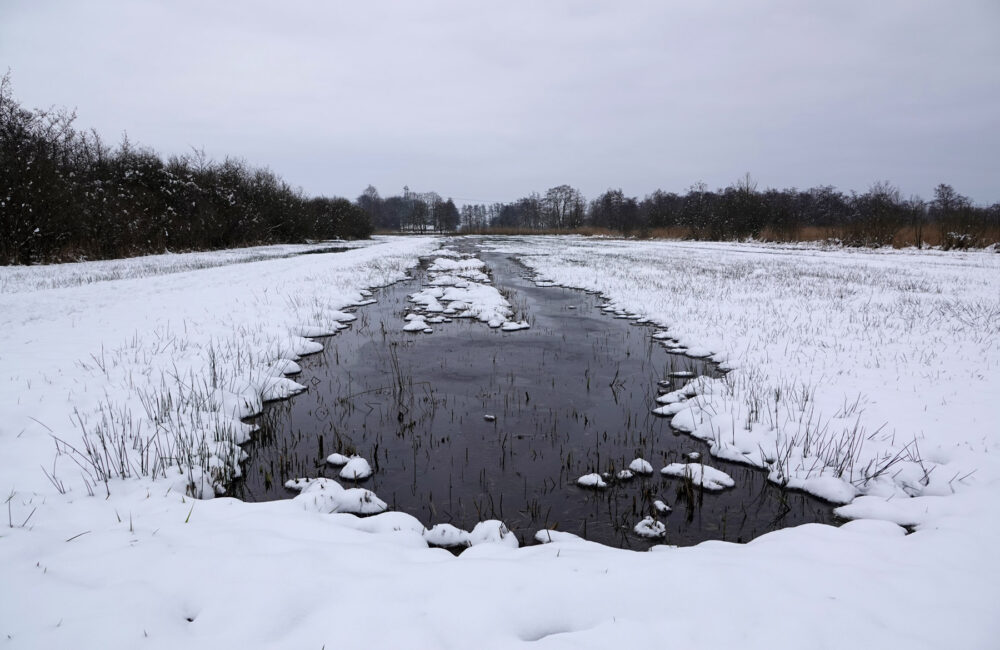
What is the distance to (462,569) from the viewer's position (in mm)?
2785

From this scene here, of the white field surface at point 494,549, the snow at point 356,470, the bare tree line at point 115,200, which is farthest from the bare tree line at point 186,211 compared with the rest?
the snow at point 356,470

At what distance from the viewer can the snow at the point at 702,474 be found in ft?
14.2

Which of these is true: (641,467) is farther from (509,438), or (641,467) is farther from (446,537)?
(446,537)

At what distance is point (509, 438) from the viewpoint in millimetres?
5230

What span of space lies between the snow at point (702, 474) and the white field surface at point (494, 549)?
23.4 inches

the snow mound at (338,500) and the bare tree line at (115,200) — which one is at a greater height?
the bare tree line at (115,200)

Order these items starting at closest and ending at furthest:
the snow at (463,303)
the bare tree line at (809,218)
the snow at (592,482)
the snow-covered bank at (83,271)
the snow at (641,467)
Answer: the snow at (592,482)
the snow at (641,467)
the snow at (463,303)
the snow-covered bank at (83,271)
the bare tree line at (809,218)

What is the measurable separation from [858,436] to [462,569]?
15.2 feet

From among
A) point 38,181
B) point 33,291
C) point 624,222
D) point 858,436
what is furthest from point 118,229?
point 624,222

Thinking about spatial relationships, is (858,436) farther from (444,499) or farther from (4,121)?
(4,121)

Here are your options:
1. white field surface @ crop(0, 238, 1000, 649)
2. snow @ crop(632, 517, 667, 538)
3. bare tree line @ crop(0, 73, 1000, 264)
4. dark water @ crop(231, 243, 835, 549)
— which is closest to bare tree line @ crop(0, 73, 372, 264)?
bare tree line @ crop(0, 73, 1000, 264)

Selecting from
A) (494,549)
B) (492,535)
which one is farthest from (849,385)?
(494,549)

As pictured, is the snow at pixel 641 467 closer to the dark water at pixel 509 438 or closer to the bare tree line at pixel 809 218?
the dark water at pixel 509 438

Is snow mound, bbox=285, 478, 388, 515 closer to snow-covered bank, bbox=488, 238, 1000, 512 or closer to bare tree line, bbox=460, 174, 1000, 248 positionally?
snow-covered bank, bbox=488, 238, 1000, 512
